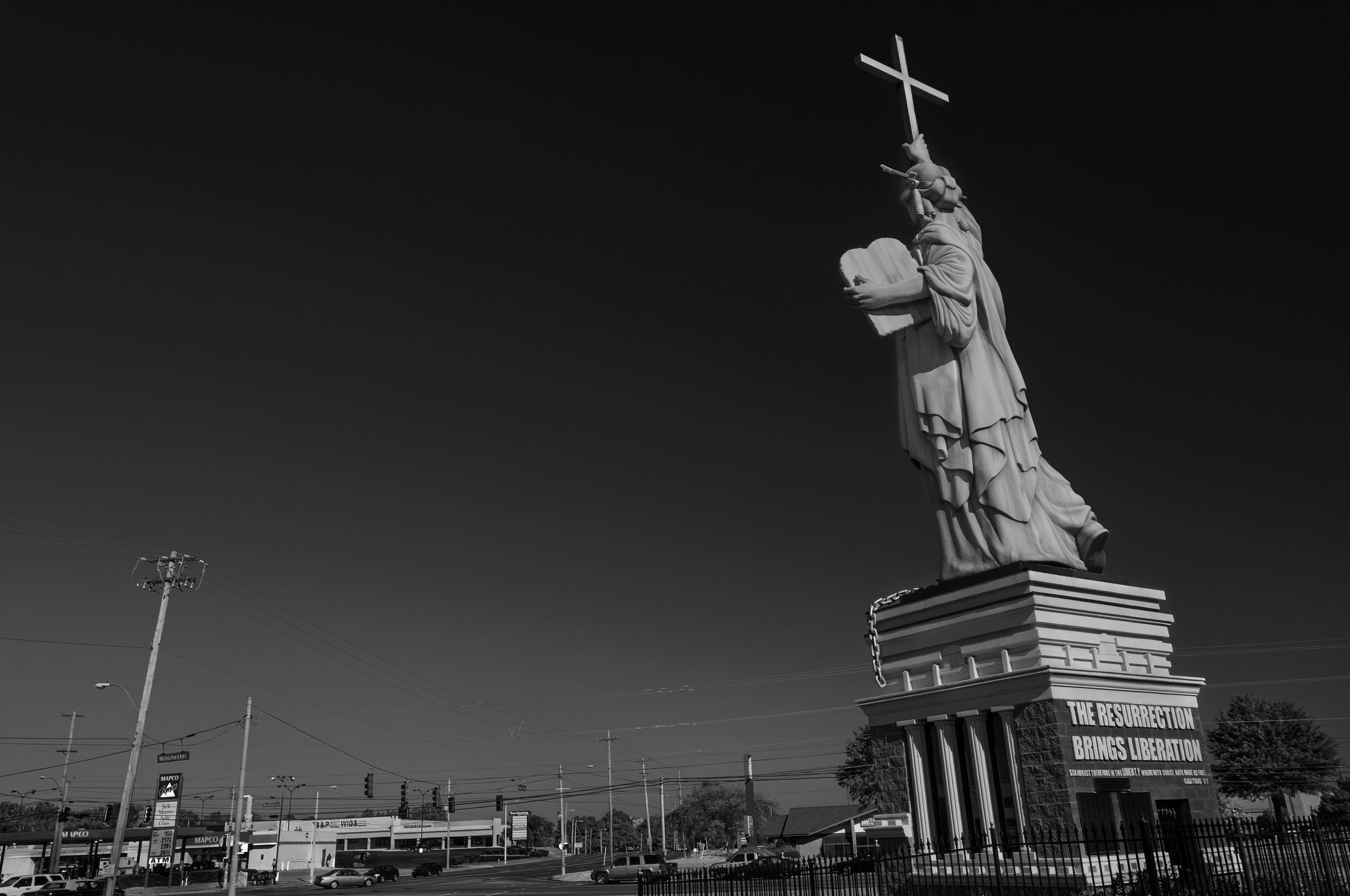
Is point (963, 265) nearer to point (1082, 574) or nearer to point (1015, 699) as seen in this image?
point (1082, 574)

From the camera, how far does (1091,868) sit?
2000 centimetres

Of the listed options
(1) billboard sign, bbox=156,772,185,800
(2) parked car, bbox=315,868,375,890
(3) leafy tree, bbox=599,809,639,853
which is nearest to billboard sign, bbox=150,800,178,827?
(1) billboard sign, bbox=156,772,185,800

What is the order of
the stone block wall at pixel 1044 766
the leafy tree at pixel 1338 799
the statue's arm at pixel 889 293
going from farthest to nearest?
1. the leafy tree at pixel 1338 799
2. the statue's arm at pixel 889 293
3. the stone block wall at pixel 1044 766

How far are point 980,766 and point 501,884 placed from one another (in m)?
47.9

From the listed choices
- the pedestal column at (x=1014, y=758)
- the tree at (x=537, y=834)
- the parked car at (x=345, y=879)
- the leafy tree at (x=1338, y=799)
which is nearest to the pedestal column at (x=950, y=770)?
the pedestal column at (x=1014, y=758)

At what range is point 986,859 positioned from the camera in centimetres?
2322

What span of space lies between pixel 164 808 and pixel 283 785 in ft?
189

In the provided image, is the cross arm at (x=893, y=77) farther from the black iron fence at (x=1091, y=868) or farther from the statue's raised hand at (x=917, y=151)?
the black iron fence at (x=1091, y=868)

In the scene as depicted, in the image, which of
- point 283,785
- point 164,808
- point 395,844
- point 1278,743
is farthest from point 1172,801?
point 395,844

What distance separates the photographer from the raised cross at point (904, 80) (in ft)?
114

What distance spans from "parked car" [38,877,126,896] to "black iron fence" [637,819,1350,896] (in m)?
46.3

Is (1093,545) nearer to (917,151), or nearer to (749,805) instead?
(917,151)

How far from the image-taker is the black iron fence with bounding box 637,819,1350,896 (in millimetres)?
18859

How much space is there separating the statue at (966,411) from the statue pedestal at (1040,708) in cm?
147
